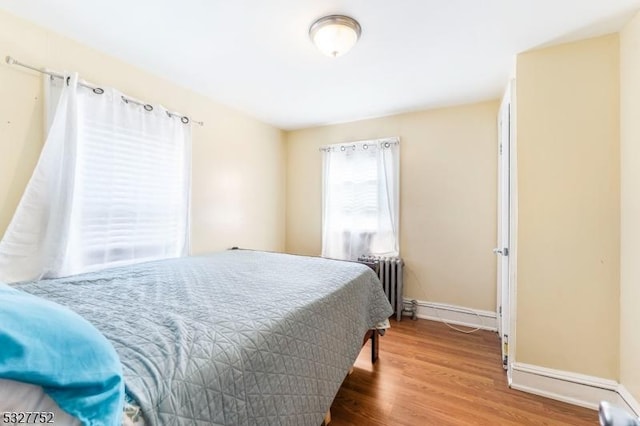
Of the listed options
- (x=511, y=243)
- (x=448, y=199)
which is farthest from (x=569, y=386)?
(x=448, y=199)

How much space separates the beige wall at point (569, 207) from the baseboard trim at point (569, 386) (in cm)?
4

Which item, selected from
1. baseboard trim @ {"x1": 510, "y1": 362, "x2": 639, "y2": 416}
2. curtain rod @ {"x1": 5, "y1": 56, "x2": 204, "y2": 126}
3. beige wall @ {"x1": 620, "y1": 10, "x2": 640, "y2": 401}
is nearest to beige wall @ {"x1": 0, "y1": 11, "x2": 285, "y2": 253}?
curtain rod @ {"x1": 5, "y1": 56, "x2": 204, "y2": 126}

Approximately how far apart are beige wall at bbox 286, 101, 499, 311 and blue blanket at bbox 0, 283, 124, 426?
9.86 feet

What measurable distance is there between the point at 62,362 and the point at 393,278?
2.88 m

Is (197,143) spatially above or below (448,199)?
above

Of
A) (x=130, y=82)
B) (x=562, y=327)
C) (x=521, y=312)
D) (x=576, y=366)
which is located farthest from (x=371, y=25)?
(x=576, y=366)

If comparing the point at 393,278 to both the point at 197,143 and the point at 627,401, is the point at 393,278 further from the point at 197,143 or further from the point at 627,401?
the point at 197,143

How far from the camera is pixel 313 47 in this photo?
75.6 inches

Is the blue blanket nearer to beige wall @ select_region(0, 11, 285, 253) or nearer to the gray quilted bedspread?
the gray quilted bedspread

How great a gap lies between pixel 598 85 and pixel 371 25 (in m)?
1.49

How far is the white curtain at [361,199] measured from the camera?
3.24 m

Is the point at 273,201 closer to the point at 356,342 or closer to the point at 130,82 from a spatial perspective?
the point at 130,82

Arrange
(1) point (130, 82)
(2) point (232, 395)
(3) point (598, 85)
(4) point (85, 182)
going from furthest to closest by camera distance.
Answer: (1) point (130, 82) → (4) point (85, 182) → (3) point (598, 85) → (2) point (232, 395)

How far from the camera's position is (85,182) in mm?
1883
